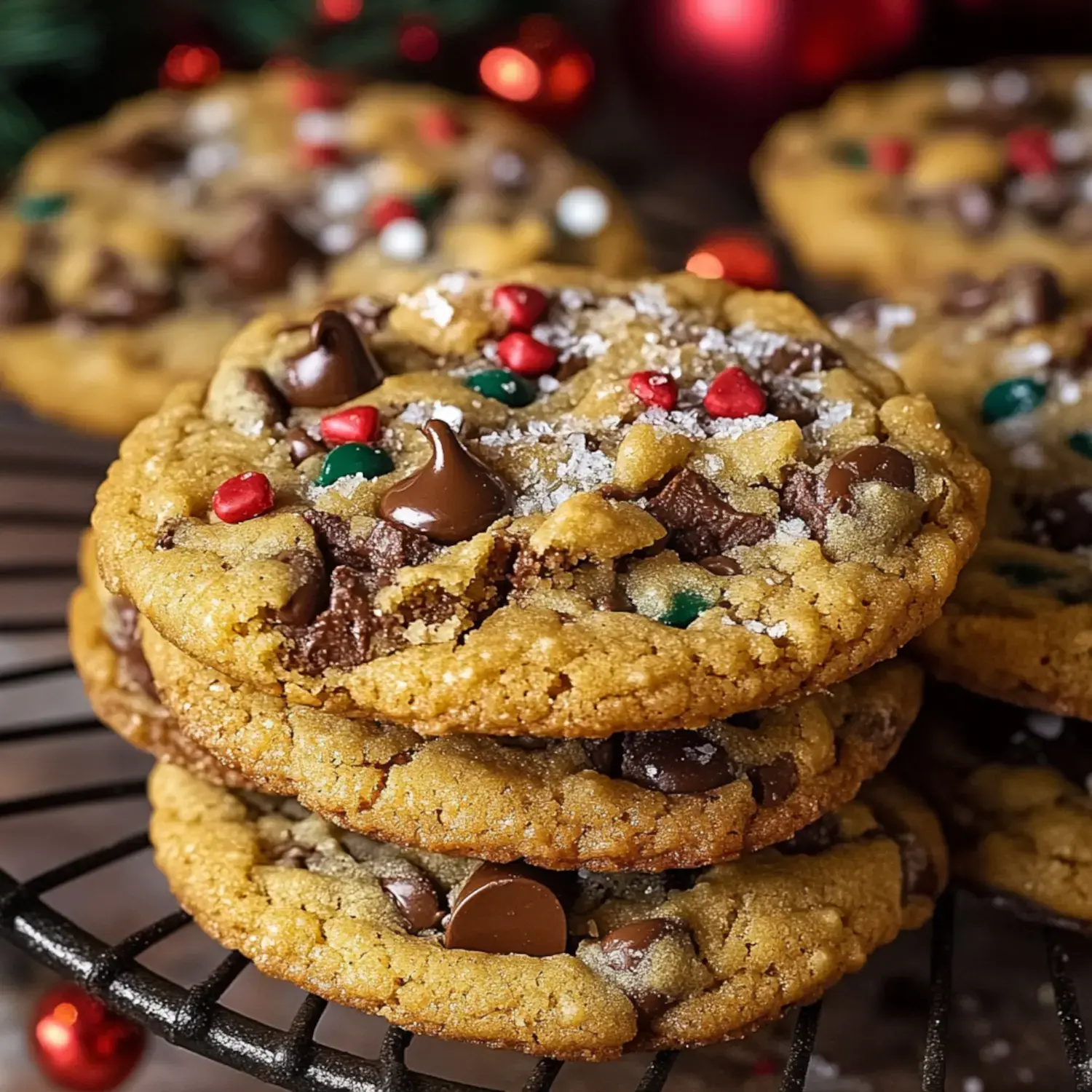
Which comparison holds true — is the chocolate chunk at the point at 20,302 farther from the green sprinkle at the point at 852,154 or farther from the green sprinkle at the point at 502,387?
the green sprinkle at the point at 852,154

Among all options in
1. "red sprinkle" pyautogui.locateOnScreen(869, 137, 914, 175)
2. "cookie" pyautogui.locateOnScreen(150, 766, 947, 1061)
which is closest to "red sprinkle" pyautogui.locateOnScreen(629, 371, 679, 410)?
"cookie" pyautogui.locateOnScreen(150, 766, 947, 1061)

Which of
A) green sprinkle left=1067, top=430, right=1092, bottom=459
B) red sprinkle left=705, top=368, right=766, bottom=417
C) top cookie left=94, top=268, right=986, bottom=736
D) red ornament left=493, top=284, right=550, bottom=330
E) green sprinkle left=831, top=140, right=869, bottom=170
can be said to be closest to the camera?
top cookie left=94, top=268, right=986, bottom=736

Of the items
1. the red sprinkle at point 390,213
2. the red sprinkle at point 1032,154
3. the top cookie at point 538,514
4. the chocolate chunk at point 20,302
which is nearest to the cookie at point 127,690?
the top cookie at point 538,514

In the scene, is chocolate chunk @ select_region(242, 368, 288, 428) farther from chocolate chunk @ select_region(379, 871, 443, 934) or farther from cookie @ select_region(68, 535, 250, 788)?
chocolate chunk @ select_region(379, 871, 443, 934)

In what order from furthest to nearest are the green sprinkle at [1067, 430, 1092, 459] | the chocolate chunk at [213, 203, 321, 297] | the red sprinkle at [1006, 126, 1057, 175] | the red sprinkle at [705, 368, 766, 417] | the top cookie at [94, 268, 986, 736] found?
the red sprinkle at [1006, 126, 1057, 175], the chocolate chunk at [213, 203, 321, 297], the green sprinkle at [1067, 430, 1092, 459], the red sprinkle at [705, 368, 766, 417], the top cookie at [94, 268, 986, 736]

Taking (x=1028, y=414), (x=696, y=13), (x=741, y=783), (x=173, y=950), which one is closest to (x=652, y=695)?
(x=741, y=783)

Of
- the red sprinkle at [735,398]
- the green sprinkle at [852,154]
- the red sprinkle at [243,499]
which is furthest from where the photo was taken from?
the green sprinkle at [852,154]
